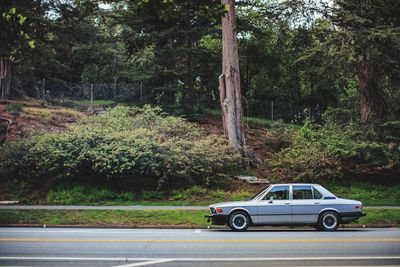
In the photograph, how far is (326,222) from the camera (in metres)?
15.1

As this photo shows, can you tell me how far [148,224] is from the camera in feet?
53.4

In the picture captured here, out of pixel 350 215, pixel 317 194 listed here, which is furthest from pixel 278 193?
pixel 350 215

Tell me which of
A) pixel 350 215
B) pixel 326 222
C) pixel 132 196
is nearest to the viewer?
pixel 350 215

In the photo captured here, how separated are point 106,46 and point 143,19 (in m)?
12.7

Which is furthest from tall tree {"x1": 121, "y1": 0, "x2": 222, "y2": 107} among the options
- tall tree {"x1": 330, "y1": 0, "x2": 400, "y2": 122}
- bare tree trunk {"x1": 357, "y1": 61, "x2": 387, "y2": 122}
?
bare tree trunk {"x1": 357, "y1": 61, "x2": 387, "y2": 122}

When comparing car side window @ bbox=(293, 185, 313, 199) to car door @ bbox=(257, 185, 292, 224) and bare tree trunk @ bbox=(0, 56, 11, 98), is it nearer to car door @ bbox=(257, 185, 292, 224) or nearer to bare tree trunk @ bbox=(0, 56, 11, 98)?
car door @ bbox=(257, 185, 292, 224)

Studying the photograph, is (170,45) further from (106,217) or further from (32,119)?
(106,217)

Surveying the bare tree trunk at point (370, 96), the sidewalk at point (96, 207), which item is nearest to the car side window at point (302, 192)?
the sidewalk at point (96, 207)

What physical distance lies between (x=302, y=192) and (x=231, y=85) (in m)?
11.7

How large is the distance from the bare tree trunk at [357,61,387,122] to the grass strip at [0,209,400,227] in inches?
379

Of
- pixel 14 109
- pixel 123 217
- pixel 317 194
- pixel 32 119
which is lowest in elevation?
pixel 123 217

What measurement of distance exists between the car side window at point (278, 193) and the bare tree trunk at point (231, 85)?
10465 mm

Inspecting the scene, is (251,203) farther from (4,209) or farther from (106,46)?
(106,46)

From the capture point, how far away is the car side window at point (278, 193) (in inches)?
593
